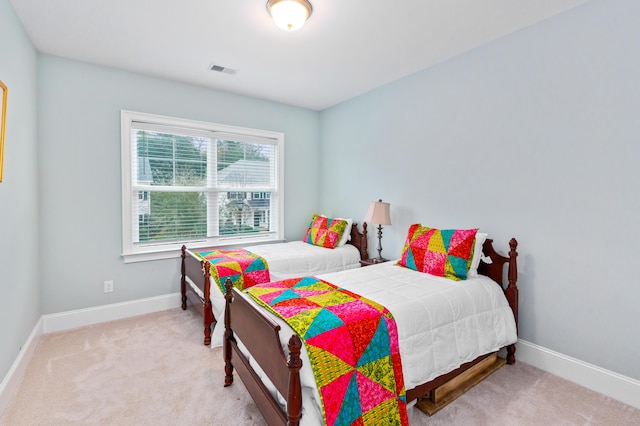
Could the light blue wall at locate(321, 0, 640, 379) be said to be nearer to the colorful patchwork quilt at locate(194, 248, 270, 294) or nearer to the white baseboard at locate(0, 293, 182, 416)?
the colorful patchwork quilt at locate(194, 248, 270, 294)

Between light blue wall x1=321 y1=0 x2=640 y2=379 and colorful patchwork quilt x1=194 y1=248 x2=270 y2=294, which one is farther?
colorful patchwork quilt x1=194 y1=248 x2=270 y2=294

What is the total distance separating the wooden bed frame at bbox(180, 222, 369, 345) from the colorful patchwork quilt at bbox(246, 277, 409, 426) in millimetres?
1111

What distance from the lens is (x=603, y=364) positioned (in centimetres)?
→ 209

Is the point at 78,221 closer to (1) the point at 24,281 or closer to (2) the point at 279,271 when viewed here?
(1) the point at 24,281

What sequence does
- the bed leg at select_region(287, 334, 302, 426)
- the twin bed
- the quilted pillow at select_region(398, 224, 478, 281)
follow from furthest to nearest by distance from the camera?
the quilted pillow at select_region(398, 224, 478, 281), the twin bed, the bed leg at select_region(287, 334, 302, 426)

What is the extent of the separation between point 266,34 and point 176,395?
8.88 ft

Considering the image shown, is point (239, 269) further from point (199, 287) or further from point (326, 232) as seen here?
point (326, 232)

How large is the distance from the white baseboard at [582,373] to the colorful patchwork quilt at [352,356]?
57.3 inches

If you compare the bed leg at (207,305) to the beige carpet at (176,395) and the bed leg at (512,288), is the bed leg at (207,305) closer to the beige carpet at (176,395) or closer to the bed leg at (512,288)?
the beige carpet at (176,395)

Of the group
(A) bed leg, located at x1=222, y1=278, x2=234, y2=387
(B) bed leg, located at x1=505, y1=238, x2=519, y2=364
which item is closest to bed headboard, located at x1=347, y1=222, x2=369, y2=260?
(B) bed leg, located at x1=505, y1=238, x2=519, y2=364

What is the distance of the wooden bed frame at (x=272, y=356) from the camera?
4.34 feet

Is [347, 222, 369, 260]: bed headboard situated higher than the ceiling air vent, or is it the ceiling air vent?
the ceiling air vent

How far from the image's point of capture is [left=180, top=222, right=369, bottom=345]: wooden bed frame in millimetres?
2706

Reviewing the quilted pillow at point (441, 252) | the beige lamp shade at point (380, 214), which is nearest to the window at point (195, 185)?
the beige lamp shade at point (380, 214)
